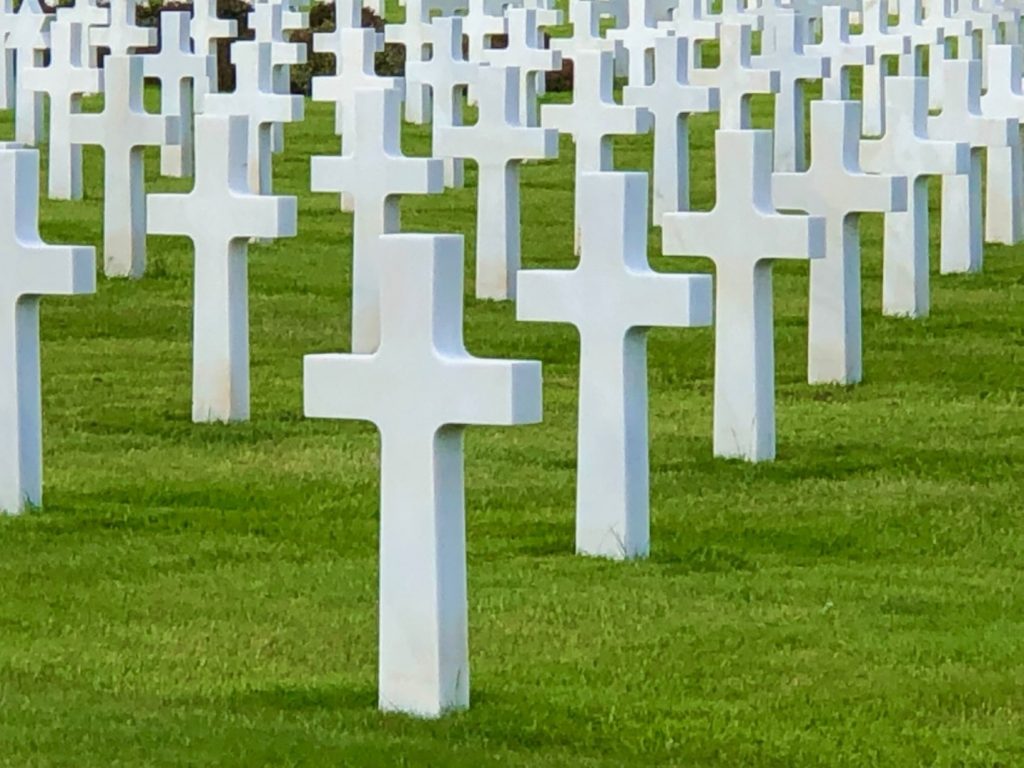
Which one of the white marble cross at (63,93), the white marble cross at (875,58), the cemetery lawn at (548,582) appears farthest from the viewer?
the white marble cross at (875,58)

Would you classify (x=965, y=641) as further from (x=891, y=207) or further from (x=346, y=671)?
(x=891, y=207)

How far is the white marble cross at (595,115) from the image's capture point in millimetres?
16484

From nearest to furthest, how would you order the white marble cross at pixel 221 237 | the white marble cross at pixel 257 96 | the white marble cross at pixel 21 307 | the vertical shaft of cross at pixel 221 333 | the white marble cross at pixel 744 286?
the white marble cross at pixel 21 307
the white marble cross at pixel 744 286
the white marble cross at pixel 221 237
the vertical shaft of cross at pixel 221 333
the white marble cross at pixel 257 96

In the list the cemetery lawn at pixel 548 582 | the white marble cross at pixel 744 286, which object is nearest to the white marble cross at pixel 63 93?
the cemetery lawn at pixel 548 582

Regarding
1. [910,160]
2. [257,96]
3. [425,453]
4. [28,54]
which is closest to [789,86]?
[257,96]

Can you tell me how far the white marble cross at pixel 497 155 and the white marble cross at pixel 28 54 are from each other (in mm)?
7116

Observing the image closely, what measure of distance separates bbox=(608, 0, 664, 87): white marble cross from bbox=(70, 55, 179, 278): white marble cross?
650 centimetres

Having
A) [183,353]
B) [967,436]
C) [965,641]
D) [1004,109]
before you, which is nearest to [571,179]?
[1004,109]

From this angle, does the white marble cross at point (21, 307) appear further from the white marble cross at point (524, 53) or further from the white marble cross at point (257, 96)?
the white marble cross at point (524, 53)

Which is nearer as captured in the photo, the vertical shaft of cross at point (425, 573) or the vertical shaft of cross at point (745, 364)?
the vertical shaft of cross at point (425, 573)

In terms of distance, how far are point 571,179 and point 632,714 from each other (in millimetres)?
14361

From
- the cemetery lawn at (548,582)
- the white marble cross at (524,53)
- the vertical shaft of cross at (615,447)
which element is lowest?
the cemetery lawn at (548,582)

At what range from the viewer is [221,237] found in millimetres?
11820

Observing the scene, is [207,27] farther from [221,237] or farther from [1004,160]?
[221,237]
